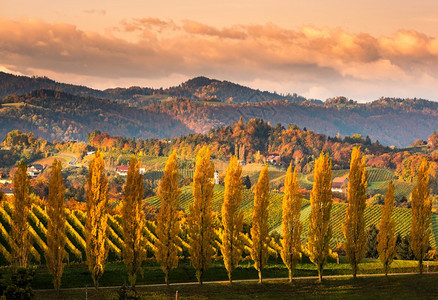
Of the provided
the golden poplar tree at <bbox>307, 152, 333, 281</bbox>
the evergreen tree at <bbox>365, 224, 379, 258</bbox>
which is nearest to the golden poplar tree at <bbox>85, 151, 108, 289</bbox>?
the golden poplar tree at <bbox>307, 152, 333, 281</bbox>

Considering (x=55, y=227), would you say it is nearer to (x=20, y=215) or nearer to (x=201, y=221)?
(x=20, y=215)

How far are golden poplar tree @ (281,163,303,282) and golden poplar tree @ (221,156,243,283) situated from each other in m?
Result: 4.58

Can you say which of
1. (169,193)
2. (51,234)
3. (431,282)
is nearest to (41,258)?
(51,234)

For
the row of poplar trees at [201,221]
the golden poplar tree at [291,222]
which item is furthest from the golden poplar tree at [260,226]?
the golden poplar tree at [291,222]

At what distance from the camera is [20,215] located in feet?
176

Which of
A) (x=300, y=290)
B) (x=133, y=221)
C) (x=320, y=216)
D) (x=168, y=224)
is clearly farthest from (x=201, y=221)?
(x=320, y=216)

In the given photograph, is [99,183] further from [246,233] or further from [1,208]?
[246,233]

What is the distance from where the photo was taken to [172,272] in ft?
200

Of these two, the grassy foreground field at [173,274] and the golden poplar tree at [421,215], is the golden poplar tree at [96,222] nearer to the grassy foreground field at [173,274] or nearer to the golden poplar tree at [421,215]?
the grassy foreground field at [173,274]

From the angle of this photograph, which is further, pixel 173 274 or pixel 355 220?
pixel 355 220

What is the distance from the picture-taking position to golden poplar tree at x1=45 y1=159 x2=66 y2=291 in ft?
167

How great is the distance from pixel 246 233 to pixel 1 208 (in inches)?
1187

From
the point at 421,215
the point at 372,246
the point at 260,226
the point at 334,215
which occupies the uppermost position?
the point at 421,215

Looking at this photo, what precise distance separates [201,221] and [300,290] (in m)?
10.8
